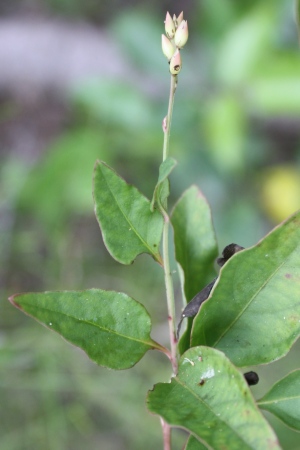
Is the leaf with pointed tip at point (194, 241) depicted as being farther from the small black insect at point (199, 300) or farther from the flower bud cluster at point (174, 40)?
the flower bud cluster at point (174, 40)

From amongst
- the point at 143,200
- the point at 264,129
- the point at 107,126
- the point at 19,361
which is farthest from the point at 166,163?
the point at 264,129

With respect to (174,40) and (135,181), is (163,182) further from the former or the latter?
(135,181)

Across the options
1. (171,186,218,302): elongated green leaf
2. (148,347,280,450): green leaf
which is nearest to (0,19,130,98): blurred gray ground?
(171,186,218,302): elongated green leaf

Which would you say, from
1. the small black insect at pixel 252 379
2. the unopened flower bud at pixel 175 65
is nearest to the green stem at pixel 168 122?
the unopened flower bud at pixel 175 65

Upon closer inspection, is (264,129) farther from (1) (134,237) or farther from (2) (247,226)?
(1) (134,237)

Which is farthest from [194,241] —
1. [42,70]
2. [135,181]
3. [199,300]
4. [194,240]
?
[42,70]
